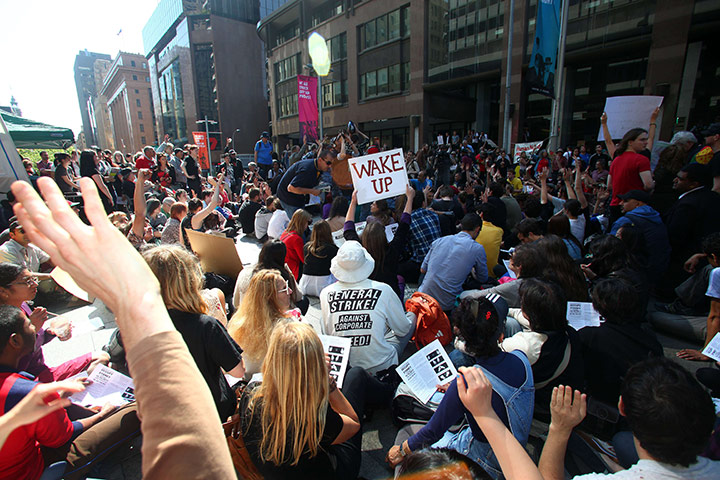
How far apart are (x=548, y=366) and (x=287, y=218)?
5.62 m

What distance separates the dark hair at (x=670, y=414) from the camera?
139cm

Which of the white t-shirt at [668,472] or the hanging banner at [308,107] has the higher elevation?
the hanging banner at [308,107]

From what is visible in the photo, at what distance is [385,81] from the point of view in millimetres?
26594

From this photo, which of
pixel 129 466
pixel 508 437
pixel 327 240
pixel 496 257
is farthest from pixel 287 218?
pixel 508 437

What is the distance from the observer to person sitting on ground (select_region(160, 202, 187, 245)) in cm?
570

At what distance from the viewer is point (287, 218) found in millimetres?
7176

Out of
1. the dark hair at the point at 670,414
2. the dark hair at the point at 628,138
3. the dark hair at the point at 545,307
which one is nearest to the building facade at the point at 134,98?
the dark hair at the point at 628,138

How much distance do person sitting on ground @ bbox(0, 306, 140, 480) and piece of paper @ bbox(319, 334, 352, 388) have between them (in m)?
1.50

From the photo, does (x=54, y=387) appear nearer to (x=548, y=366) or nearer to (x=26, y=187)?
(x=26, y=187)

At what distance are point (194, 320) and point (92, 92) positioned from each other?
180 metres

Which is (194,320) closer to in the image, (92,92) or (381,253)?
(381,253)

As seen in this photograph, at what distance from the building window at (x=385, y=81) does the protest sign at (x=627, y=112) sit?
2004 centimetres

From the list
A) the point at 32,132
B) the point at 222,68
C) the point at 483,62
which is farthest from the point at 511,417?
the point at 222,68

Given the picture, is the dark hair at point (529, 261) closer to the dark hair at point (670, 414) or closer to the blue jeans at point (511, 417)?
the blue jeans at point (511, 417)
